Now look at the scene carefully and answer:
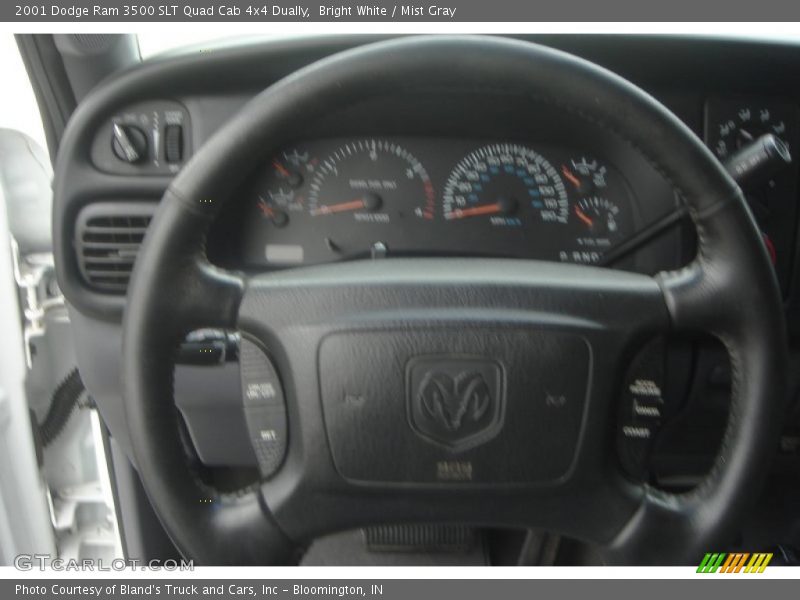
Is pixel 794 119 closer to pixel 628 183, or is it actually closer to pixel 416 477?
pixel 628 183

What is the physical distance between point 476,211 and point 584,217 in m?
0.16

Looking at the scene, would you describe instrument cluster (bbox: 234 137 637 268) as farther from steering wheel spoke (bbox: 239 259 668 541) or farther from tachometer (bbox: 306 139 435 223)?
steering wheel spoke (bbox: 239 259 668 541)

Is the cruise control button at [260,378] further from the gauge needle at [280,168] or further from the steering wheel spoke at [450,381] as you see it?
the gauge needle at [280,168]

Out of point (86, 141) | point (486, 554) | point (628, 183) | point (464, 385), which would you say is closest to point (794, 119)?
point (628, 183)

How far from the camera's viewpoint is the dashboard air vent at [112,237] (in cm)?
111

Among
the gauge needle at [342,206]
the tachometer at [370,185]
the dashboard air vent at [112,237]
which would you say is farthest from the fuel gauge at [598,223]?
the dashboard air vent at [112,237]

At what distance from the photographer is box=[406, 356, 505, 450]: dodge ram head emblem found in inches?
30.9

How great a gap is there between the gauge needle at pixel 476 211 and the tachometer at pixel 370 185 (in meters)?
0.03

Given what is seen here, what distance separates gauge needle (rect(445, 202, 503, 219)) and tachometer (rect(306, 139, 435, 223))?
0.03 meters

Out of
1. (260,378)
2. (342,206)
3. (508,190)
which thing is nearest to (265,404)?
(260,378)

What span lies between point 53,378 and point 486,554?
0.85 meters

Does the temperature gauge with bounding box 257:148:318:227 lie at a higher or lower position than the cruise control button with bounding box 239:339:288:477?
higher

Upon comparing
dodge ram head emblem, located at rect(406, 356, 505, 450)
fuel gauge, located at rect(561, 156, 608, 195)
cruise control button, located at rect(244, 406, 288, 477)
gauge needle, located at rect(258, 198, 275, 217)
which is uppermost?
fuel gauge, located at rect(561, 156, 608, 195)

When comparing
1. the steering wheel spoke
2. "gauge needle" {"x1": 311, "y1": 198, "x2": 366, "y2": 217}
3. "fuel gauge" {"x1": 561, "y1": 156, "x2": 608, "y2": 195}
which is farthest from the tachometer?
the steering wheel spoke
